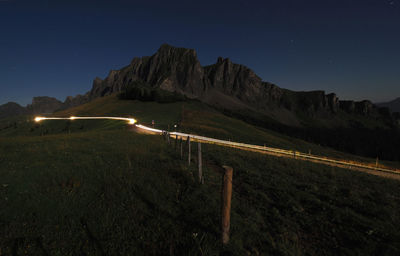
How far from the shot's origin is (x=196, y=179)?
9.91 metres

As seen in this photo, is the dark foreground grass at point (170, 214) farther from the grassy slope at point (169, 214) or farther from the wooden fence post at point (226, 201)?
the wooden fence post at point (226, 201)

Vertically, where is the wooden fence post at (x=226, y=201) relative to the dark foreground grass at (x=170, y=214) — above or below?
above

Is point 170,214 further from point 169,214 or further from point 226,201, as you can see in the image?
point 226,201

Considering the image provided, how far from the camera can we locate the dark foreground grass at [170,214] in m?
5.42

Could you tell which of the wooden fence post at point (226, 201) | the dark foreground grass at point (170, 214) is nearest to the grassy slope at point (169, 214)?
the dark foreground grass at point (170, 214)

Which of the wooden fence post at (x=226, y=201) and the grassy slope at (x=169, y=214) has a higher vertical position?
the wooden fence post at (x=226, y=201)

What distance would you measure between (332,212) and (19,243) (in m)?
12.3

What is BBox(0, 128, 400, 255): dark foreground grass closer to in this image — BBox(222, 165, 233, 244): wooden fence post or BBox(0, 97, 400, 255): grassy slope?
BBox(0, 97, 400, 255): grassy slope

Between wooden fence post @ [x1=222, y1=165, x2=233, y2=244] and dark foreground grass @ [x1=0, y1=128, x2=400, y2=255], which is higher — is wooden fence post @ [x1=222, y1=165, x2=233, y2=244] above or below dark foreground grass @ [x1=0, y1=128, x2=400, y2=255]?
above

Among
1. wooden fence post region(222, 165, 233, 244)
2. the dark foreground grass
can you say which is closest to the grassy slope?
the dark foreground grass

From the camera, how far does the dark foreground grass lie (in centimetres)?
542

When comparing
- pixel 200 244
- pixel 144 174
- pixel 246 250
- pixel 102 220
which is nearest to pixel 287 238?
pixel 246 250

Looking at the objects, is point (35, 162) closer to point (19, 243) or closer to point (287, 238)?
point (19, 243)

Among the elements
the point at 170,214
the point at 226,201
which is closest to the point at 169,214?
the point at 170,214
